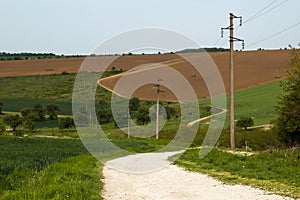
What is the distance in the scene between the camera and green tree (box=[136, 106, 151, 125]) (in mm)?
67875

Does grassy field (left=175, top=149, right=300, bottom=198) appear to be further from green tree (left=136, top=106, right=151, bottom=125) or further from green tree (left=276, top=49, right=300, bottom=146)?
green tree (left=136, top=106, right=151, bottom=125)

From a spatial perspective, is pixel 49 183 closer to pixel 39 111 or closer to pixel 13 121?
pixel 13 121

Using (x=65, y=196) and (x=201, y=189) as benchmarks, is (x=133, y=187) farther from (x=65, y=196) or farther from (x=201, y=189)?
(x=65, y=196)

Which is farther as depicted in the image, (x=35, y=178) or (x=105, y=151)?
(x=105, y=151)

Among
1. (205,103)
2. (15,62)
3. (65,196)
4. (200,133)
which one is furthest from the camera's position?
(15,62)

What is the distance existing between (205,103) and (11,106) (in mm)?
40563

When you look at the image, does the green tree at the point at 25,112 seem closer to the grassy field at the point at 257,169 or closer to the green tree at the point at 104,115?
the green tree at the point at 104,115

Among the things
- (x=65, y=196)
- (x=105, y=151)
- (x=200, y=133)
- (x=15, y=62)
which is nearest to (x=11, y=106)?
(x=15, y=62)

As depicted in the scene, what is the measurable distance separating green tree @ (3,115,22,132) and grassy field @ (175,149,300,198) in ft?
188

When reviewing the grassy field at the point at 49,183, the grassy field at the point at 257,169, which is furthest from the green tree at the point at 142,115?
the grassy field at the point at 49,183

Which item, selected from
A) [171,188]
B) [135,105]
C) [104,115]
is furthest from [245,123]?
[171,188]

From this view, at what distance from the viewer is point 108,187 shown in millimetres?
14906

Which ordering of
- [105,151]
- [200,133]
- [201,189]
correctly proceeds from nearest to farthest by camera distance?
[201,189] → [105,151] → [200,133]

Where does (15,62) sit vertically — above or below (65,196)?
above
